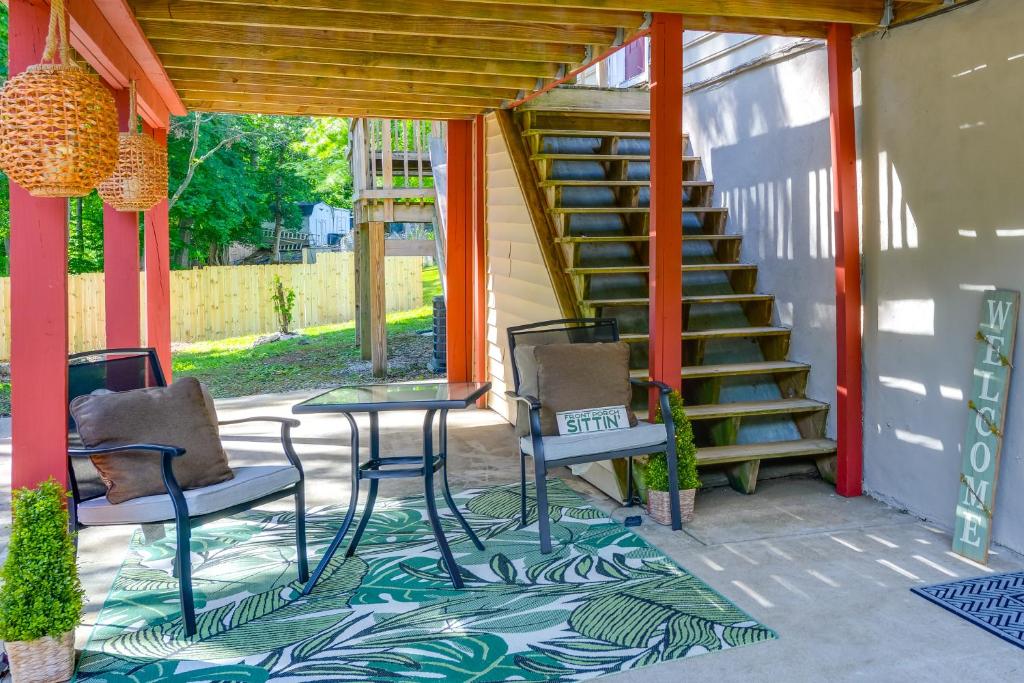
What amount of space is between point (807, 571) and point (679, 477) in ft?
2.75

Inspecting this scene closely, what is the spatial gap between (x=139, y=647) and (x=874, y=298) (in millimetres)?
3869

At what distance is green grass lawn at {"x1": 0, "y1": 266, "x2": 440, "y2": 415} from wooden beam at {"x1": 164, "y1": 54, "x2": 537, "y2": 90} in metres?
4.60

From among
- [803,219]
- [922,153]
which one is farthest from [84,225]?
[922,153]

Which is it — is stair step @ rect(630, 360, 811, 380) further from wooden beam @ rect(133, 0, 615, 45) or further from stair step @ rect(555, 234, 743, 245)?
wooden beam @ rect(133, 0, 615, 45)

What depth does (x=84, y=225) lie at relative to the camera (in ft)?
48.3

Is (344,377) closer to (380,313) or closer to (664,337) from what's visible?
(380,313)

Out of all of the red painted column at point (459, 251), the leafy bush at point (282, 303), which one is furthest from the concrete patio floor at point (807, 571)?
the leafy bush at point (282, 303)

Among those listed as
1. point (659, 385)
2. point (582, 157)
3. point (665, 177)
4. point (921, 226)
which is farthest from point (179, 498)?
point (582, 157)

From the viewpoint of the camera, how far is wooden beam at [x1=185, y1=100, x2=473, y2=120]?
6.59 metres

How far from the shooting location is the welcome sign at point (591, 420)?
425cm

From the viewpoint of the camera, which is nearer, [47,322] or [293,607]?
[47,322]

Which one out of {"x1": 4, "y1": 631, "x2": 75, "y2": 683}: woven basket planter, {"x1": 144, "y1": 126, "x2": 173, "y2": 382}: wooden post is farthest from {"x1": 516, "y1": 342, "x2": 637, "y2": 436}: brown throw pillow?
{"x1": 144, "y1": 126, "x2": 173, "y2": 382}: wooden post

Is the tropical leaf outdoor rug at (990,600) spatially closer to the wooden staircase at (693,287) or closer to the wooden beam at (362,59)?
the wooden staircase at (693,287)

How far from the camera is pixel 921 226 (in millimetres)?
4371
